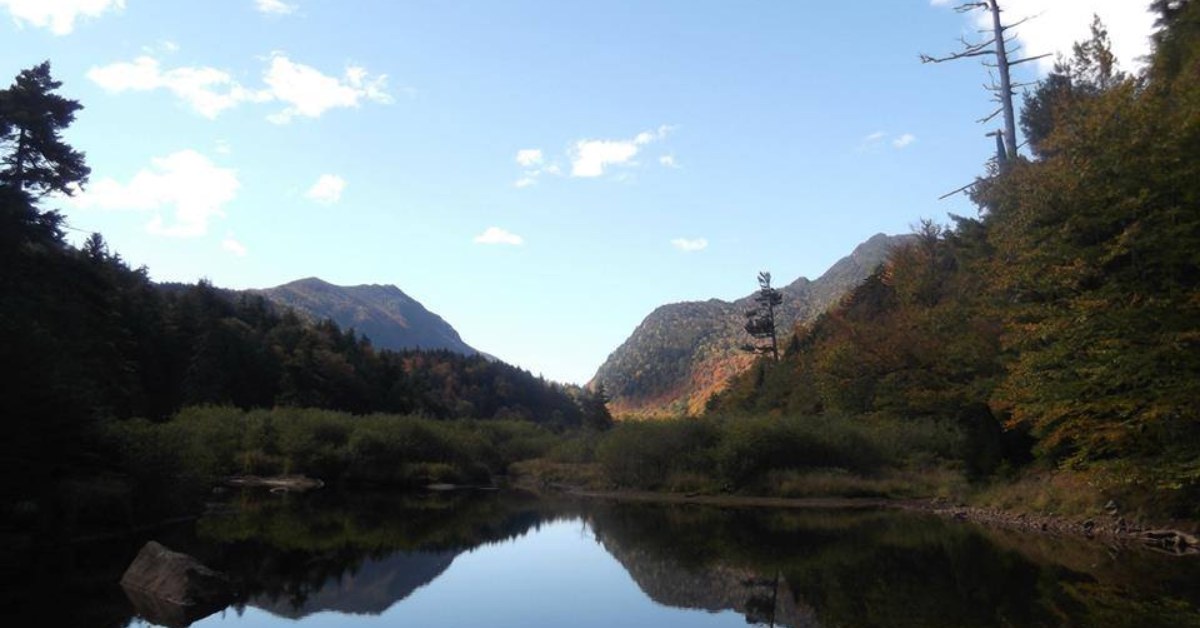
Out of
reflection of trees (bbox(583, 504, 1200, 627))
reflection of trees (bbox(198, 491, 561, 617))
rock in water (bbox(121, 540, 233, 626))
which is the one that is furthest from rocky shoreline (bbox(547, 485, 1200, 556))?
rock in water (bbox(121, 540, 233, 626))

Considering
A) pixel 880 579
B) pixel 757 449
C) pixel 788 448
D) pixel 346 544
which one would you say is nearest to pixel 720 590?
pixel 880 579

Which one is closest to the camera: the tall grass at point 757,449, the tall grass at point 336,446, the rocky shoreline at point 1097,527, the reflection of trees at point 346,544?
the reflection of trees at point 346,544

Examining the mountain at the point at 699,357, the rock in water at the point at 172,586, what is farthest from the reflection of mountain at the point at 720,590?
the mountain at the point at 699,357

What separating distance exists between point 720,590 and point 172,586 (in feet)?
32.0

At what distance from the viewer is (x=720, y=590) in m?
15.9

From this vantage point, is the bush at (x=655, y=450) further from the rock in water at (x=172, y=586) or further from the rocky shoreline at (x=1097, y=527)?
the rock in water at (x=172, y=586)

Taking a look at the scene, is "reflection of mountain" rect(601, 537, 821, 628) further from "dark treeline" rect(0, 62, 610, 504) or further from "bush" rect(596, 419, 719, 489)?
"bush" rect(596, 419, 719, 489)

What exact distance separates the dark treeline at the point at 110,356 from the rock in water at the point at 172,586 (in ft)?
19.3

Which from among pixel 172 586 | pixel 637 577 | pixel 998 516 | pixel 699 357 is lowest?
pixel 998 516

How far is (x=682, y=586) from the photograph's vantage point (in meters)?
16.3

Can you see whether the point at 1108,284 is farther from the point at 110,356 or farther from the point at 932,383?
the point at 110,356

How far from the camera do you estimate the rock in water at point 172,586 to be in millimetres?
13195

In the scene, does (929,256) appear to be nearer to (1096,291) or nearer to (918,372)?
(918,372)

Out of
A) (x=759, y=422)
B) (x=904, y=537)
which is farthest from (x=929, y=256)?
(x=904, y=537)
